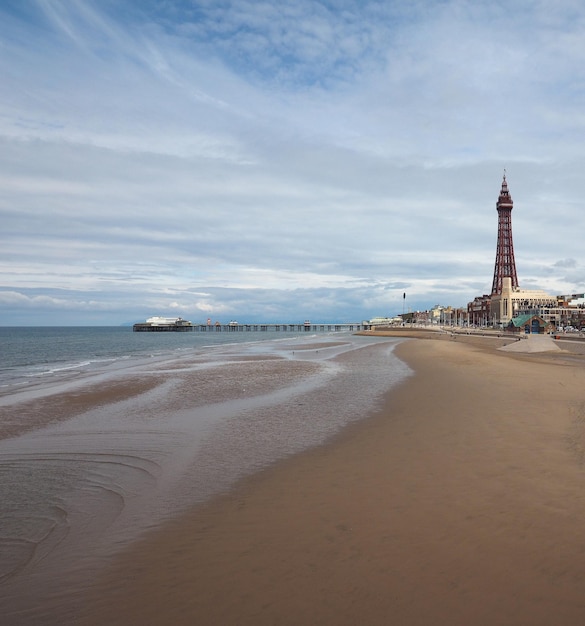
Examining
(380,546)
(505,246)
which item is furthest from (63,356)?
(505,246)

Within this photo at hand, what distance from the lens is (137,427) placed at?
39.5 ft

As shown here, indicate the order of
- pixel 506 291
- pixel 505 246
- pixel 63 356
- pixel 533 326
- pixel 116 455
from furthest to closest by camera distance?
pixel 505 246 < pixel 506 291 < pixel 533 326 < pixel 63 356 < pixel 116 455

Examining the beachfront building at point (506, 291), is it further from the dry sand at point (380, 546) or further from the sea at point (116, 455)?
the dry sand at point (380, 546)

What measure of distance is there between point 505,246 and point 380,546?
17543cm

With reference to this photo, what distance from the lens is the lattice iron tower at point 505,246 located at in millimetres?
161375

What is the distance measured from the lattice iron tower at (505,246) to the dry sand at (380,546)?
167255 mm

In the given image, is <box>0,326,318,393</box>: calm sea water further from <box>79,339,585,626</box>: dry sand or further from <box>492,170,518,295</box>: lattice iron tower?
<box>492,170,518,295</box>: lattice iron tower

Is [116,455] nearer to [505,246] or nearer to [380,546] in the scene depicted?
[380,546]

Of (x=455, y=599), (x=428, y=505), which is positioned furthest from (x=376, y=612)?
(x=428, y=505)

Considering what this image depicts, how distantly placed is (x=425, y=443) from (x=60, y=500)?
6746mm

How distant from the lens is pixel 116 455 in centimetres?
945

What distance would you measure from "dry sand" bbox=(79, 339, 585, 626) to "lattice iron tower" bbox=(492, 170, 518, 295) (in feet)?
549

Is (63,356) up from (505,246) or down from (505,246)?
down

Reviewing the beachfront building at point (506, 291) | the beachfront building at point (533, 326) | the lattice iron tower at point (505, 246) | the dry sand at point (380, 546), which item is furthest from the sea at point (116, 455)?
the lattice iron tower at point (505, 246)
